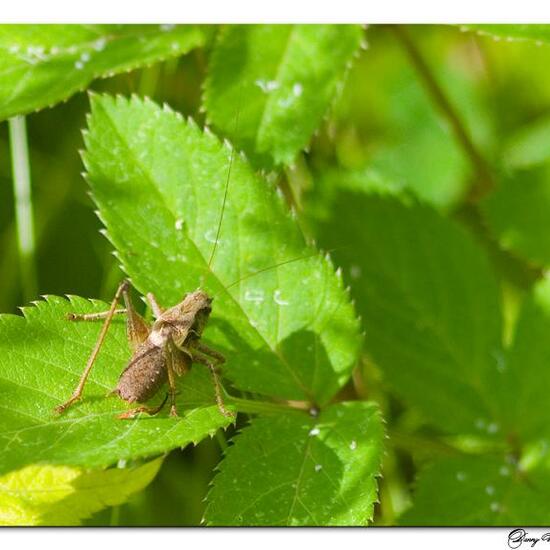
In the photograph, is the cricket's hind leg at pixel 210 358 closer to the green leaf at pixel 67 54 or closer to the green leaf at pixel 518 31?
the green leaf at pixel 67 54

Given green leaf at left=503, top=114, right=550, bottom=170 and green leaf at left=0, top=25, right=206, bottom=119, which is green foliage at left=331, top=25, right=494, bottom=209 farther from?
green leaf at left=0, top=25, right=206, bottom=119

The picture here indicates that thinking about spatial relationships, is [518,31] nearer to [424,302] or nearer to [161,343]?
[424,302]

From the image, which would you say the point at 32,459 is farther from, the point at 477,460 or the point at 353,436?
the point at 477,460

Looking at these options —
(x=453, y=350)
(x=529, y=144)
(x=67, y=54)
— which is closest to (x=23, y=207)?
(x=67, y=54)

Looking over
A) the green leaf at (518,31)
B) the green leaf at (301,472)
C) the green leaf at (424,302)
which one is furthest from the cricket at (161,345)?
the green leaf at (518,31)

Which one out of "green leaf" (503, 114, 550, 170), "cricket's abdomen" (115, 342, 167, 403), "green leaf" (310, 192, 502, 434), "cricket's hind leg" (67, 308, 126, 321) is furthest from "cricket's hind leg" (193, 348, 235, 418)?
"green leaf" (503, 114, 550, 170)
